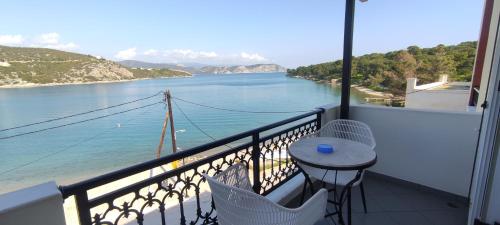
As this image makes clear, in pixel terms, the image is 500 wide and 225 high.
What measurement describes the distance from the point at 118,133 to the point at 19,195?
25505mm

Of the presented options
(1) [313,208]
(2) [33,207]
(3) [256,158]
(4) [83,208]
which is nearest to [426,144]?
(3) [256,158]

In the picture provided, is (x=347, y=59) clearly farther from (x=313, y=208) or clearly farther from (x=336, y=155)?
(x=313, y=208)

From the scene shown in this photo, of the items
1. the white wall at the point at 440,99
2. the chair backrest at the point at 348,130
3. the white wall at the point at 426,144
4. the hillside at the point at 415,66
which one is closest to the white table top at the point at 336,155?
the chair backrest at the point at 348,130

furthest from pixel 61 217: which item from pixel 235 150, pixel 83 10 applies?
pixel 83 10

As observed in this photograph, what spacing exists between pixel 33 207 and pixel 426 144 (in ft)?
10.7

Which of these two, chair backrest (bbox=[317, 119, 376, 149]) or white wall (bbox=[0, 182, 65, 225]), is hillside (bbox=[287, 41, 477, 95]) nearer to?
chair backrest (bbox=[317, 119, 376, 149])

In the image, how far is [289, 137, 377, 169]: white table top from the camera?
5.32ft

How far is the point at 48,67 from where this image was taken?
3378 centimetres

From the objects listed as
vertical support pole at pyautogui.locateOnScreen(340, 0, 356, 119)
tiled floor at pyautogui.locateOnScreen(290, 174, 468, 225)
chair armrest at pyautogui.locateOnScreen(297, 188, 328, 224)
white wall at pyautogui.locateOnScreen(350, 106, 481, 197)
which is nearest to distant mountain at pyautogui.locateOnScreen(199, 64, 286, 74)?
vertical support pole at pyautogui.locateOnScreen(340, 0, 356, 119)

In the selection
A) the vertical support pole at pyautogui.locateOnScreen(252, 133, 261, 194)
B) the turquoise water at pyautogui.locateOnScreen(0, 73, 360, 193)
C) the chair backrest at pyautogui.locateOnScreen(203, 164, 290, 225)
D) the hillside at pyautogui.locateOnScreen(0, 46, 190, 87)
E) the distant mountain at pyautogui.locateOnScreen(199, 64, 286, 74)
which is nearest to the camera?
the chair backrest at pyautogui.locateOnScreen(203, 164, 290, 225)

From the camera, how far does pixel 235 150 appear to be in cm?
183

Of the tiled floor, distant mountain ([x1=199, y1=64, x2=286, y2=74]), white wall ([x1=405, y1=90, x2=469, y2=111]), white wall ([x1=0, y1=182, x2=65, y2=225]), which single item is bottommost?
the tiled floor

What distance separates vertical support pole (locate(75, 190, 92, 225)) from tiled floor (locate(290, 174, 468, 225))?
1797 mm

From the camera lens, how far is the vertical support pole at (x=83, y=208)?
101 centimetres
